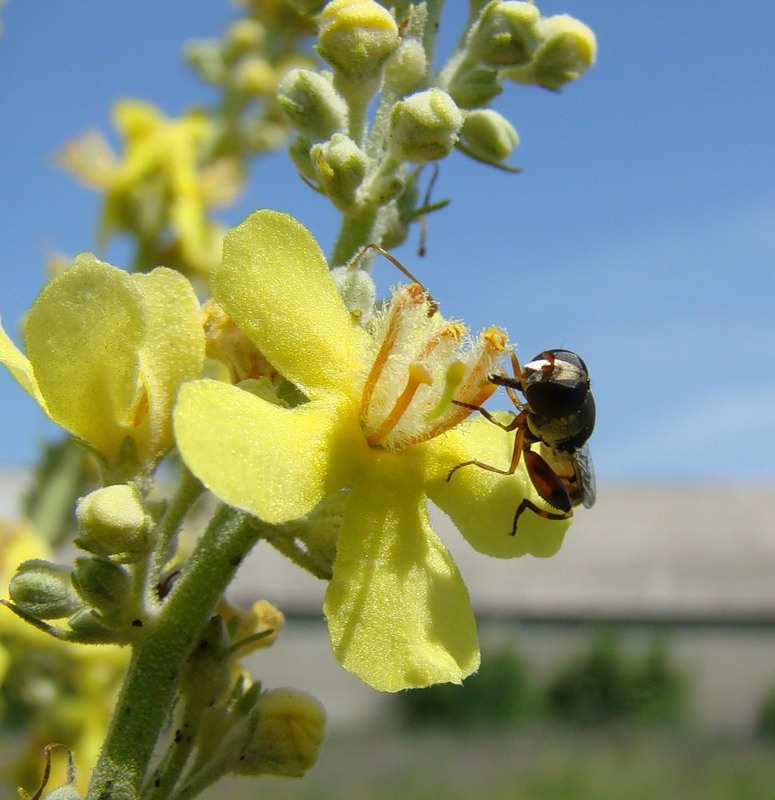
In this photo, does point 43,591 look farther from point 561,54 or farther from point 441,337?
point 561,54

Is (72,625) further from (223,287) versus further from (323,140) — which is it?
(323,140)

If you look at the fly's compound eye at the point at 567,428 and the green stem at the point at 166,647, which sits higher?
the fly's compound eye at the point at 567,428

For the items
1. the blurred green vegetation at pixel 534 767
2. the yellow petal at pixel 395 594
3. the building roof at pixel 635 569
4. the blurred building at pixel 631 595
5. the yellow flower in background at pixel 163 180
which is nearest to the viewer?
the yellow petal at pixel 395 594

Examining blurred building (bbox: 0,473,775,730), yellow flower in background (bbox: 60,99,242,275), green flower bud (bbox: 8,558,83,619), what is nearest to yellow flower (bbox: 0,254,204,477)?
green flower bud (bbox: 8,558,83,619)

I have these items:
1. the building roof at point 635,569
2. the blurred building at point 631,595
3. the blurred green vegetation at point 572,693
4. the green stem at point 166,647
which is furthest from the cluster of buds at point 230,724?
the blurred green vegetation at point 572,693

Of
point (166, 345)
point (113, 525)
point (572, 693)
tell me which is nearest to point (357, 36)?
point (166, 345)

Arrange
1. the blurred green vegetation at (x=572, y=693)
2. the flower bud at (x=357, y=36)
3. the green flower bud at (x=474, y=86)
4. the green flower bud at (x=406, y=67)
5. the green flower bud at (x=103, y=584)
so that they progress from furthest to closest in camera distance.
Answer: the blurred green vegetation at (x=572, y=693) → the green flower bud at (x=474, y=86) → the green flower bud at (x=406, y=67) → the flower bud at (x=357, y=36) → the green flower bud at (x=103, y=584)

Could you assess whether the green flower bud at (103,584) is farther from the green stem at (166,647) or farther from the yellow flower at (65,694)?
the yellow flower at (65,694)

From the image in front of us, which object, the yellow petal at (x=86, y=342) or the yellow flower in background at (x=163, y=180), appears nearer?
the yellow petal at (x=86, y=342)

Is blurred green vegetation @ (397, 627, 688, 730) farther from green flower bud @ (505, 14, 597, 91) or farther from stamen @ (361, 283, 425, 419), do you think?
stamen @ (361, 283, 425, 419)
